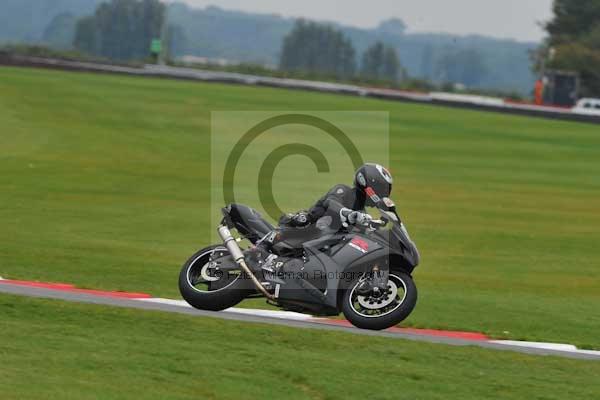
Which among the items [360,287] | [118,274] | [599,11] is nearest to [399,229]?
[360,287]

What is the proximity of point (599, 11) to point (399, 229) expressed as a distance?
12087 centimetres

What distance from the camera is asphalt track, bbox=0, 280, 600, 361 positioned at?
40.9 ft

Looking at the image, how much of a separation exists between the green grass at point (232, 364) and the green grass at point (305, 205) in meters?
2.55

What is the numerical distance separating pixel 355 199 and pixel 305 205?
15.0 metres

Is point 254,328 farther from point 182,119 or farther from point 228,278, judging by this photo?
point 182,119

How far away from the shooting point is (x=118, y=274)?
16.6 meters

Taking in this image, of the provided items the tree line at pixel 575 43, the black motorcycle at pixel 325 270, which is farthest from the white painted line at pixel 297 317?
the tree line at pixel 575 43

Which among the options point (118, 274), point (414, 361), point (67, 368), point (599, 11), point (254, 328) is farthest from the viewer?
point (599, 11)

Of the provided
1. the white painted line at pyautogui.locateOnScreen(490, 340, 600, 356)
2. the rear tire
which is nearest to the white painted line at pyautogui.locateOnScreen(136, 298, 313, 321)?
the rear tire

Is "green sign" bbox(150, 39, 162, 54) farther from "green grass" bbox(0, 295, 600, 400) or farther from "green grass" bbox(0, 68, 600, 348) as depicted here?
"green grass" bbox(0, 295, 600, 400)

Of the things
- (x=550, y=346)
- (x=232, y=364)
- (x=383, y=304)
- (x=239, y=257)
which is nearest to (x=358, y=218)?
(x=383, y=304)

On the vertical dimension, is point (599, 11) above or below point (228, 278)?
above

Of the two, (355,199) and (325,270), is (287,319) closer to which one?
(325,270)

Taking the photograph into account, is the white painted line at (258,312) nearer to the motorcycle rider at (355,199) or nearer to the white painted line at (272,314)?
the white painted line at (272,314)
